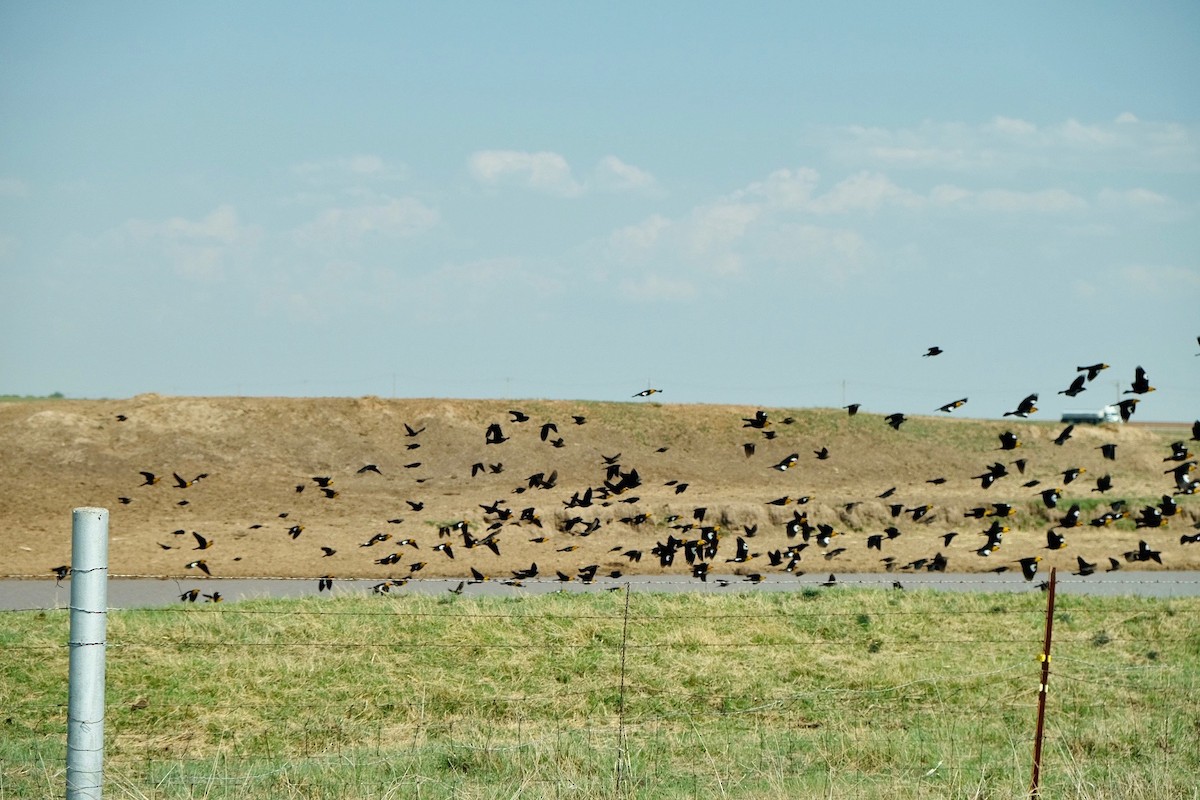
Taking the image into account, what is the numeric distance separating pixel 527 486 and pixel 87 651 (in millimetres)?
36394

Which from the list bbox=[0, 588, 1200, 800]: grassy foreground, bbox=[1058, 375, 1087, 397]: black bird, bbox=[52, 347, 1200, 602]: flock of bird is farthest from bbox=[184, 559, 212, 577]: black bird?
bbox=[1058, 375, 1087, 397]: black bird

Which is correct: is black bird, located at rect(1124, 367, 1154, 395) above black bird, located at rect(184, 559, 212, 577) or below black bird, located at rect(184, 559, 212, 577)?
above

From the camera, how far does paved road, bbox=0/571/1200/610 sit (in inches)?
886

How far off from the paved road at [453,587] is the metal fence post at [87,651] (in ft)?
48.4

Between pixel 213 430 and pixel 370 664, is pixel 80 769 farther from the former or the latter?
pixel 213 430

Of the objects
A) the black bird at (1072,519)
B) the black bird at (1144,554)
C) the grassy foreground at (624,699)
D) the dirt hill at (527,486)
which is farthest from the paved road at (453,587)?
the grassy foreground at (624,699)

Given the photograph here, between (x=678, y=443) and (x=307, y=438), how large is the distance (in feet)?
53.4

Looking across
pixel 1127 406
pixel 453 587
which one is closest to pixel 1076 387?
pixel 1127 406

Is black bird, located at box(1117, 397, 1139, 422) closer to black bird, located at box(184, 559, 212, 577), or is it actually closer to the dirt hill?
the dirt hill

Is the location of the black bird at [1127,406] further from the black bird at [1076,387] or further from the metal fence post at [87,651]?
the metal fence post at [87,651]

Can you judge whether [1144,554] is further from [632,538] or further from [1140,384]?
[632,538]

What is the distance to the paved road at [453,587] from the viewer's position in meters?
22.5

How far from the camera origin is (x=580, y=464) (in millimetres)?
50812

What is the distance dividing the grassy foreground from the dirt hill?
489cm
